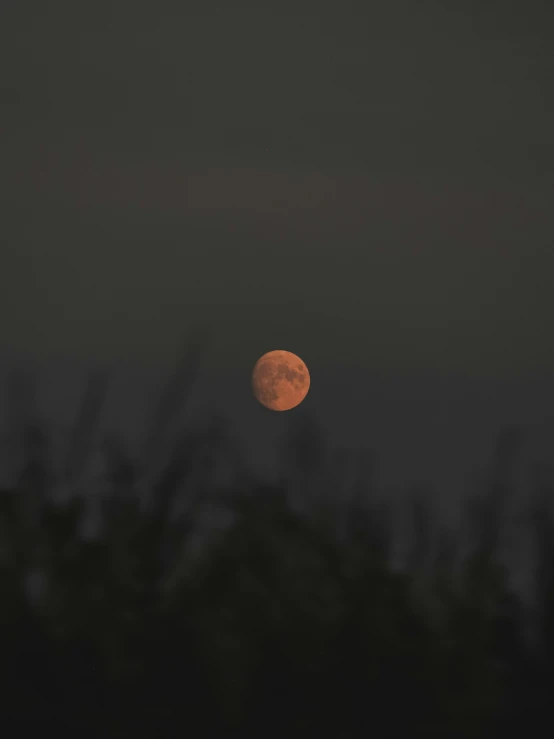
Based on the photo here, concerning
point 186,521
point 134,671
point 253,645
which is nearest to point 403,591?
point 253,645

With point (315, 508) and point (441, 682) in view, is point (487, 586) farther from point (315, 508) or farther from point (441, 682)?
point (315, 508)

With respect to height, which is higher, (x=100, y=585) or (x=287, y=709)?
(x=100, y=585)

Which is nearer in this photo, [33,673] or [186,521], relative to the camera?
[186,521]

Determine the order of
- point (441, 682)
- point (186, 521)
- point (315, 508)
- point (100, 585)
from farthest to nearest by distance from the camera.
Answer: point (441, 682) < point (100, 585) < point (315, 508) < point (186, 521)

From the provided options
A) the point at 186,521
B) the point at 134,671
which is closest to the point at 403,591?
the point at 134,671

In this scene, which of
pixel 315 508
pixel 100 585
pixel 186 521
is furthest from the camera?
pixel 100 585

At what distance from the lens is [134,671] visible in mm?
16344

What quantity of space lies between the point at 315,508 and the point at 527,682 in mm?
5343

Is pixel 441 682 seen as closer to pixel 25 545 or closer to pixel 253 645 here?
pixel 253 645

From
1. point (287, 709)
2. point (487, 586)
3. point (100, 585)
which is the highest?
point (487, 586)

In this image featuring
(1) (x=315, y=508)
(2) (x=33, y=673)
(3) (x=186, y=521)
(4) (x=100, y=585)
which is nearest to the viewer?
(3) (x=186, y=521)

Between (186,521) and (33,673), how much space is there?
11.8 ft

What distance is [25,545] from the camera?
14914 millimetres

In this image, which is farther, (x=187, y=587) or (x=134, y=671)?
(x=187, y=587)
